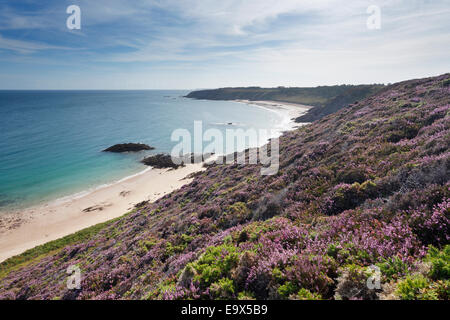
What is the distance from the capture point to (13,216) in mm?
28750

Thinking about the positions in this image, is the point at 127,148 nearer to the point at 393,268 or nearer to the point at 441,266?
the point at 393,268

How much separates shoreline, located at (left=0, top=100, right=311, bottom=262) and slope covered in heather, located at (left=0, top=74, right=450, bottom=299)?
882 centimetres

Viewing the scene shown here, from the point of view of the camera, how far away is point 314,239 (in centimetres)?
648

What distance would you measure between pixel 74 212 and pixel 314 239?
3463 centimetres

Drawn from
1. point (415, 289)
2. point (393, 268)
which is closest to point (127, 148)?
point (393, 268)

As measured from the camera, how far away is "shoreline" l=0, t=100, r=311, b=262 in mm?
24873

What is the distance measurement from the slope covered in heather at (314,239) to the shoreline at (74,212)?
8817 millimetres

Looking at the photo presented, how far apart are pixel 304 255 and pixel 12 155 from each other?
72.3 meters

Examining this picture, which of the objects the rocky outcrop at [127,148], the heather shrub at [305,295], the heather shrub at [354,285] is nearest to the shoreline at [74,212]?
the rocky outcrop at [127,148]

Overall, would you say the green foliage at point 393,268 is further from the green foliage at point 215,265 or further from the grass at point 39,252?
the grass at point 39,252

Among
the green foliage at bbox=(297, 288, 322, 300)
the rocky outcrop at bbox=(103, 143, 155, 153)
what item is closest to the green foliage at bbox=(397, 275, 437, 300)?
the green foliage at bbox=(297, 288, 322, 300)
